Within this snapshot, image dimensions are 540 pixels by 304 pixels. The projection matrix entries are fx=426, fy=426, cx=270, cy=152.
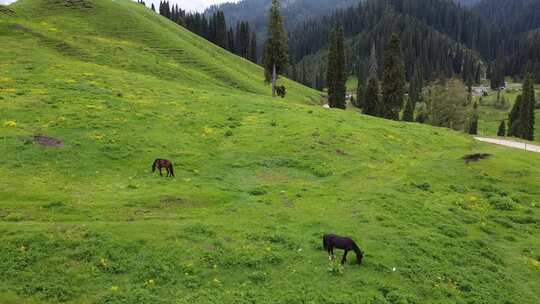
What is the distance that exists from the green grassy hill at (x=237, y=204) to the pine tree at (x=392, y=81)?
2525cm

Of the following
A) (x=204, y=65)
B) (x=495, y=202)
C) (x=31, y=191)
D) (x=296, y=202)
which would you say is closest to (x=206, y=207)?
(x=296, y=202)

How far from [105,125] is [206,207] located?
15908mm

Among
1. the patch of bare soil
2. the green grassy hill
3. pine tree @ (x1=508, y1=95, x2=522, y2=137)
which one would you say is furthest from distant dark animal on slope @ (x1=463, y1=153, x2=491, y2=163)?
pine tree @ (x1=508, y1=95, x2=522, y2=137)

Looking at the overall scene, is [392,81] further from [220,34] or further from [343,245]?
[220,34]

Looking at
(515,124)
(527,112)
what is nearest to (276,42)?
(527,112)

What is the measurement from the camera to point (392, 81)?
240 feet

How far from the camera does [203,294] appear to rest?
15.4 meters

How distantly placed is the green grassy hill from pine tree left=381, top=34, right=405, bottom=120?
82.8 ft

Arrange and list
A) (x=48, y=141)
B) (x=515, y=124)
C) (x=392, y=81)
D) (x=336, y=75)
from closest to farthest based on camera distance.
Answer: (x=48, y=141)
(x=392, y=81)
(x=336, y=75)
(x=515, y=124)

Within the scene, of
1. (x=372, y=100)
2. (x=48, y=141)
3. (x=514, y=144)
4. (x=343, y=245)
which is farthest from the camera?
(x=372, y=100)

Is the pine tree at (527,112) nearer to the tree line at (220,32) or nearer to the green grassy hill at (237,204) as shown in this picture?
the green grassy hill at (237,204)

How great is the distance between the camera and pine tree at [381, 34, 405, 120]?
7319cm

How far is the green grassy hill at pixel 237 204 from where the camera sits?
16375 mm

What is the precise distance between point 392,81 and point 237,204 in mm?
56515
